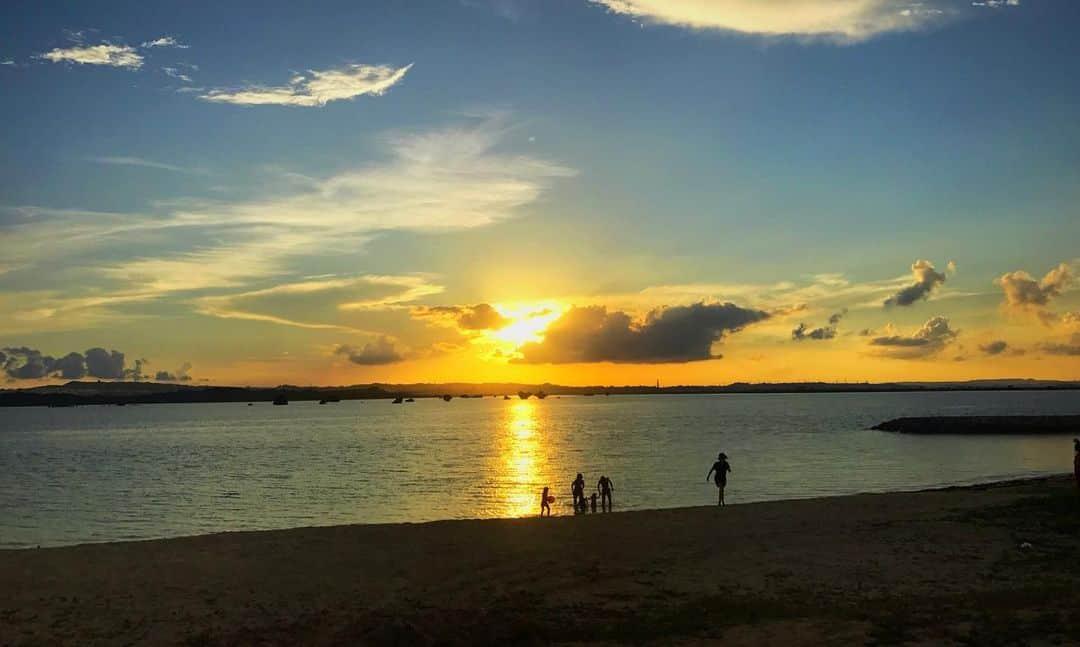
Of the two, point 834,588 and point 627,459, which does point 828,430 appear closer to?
point 627,459

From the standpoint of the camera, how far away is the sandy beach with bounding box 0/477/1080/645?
1499 centimetres

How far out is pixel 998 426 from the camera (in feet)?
390

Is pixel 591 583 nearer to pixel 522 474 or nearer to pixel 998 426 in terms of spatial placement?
pixel 522 474

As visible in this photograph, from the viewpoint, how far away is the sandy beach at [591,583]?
15.0 metres

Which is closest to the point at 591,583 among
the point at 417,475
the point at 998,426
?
the point at 417,475

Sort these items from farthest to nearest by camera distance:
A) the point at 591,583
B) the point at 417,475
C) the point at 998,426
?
the point at 998,426 → the point at 417,475 → the point at 591,583

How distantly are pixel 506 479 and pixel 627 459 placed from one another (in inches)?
783

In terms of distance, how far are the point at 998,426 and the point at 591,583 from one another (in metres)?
119

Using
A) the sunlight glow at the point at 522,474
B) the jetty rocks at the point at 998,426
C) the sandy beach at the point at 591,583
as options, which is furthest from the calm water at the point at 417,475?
the sandy beach at the point at 591,583

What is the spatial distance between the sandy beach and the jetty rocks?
101763 millimetres

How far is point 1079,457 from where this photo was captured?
1164 inches

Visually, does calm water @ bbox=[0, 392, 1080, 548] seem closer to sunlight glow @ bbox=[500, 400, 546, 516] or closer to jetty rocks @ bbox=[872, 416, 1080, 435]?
sunlight glow @ bbox=[500, 400, 546, 516]

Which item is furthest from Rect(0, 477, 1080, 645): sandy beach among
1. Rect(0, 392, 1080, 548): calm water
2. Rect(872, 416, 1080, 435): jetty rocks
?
Rect(872, 416, 1080, 435): jetty rocks

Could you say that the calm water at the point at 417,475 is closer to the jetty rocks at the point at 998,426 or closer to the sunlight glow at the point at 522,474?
the sunlight glow at the point at 522,474
